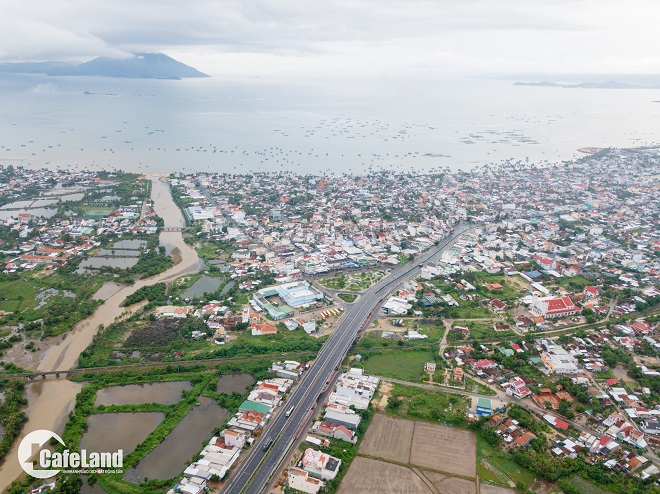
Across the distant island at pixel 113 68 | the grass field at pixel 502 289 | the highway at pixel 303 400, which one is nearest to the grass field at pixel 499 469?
the highway at pixel 303 400

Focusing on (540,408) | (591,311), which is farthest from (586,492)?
(591,311)

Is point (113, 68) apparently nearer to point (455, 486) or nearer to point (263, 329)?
point (263, 329)

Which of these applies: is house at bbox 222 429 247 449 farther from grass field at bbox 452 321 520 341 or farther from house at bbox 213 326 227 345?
grass field at bbox 452 321 520 341

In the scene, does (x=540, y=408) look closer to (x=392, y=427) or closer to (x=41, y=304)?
(x=392, y=427)

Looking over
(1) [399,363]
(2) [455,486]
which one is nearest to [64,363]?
(1) [399,363]

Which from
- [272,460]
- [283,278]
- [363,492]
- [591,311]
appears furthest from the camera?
[283,278]

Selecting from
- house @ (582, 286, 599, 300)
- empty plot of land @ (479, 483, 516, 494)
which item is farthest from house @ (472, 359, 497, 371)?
house @ (582, 286, 599, 300)

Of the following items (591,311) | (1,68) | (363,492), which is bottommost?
(363,492)
